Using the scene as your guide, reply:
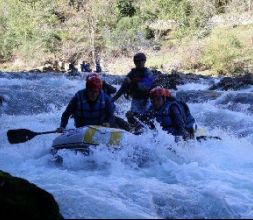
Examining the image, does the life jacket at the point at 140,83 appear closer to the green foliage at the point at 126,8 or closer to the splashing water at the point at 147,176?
the splashing water at the point at 147,176

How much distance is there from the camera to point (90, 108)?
710cm

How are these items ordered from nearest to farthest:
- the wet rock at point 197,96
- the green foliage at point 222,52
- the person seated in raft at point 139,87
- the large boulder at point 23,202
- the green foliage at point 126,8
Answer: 1. the large boulder at point 23,202
2. the person seated in raft at point 139,87
3. the wet rock at point 197,96
4. the green foliage at point 222,52
5. the green foliage at point 126,8

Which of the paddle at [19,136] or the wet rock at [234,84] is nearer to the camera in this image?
the paddle at [19,136]

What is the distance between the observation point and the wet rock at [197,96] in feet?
50.8

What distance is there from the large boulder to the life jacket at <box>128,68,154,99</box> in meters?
4.37

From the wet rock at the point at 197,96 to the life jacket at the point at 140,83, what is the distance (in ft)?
24.4

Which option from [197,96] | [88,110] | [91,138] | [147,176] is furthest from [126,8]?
[147,176]

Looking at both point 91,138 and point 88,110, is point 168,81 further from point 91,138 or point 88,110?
point 91,138

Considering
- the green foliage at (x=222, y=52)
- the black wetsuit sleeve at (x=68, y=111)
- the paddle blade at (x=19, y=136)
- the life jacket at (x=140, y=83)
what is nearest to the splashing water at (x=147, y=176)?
the paddle blade at (x=19, y=136)

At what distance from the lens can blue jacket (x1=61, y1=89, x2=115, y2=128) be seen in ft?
23.0

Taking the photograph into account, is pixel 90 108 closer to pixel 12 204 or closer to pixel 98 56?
pixel 12 204

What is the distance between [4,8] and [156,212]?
42.9m

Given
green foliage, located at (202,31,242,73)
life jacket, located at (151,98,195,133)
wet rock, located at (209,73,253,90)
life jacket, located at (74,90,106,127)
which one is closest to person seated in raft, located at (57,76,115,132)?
life jacket, located at (74,90,106,127)

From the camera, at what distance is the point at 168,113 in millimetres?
7078
